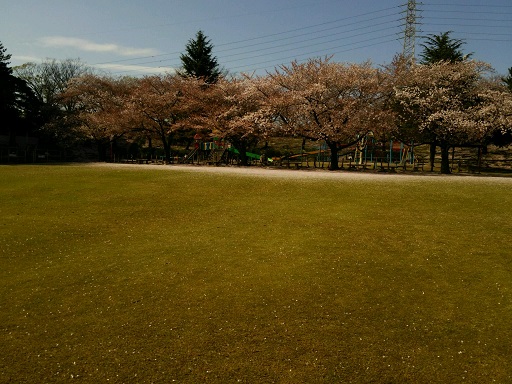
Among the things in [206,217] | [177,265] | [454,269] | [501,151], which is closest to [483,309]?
[454,269]

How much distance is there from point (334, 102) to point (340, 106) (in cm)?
63

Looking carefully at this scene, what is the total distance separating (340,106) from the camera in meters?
32.4

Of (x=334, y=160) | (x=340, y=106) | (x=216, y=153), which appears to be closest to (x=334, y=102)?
(x=340, y=106)

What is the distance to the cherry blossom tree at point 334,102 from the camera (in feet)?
102

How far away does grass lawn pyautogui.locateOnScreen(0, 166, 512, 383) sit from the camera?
17.1 feet

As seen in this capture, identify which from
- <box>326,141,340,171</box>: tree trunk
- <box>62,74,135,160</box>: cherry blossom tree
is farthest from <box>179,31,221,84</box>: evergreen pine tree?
<box>326,141,340,171</box>: tree trunk

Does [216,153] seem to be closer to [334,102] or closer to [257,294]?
[334,102]

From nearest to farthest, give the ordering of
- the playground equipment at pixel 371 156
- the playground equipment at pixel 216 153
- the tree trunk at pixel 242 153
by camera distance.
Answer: the playground equipment at pixel 371 156, the tree trunk at pixel 242 153, the playground equipment at pixel 216 153

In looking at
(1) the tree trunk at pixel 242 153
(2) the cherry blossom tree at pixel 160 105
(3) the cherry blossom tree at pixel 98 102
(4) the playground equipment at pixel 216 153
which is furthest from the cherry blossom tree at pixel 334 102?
(3) the cherry blossom tree at pixel 98 102

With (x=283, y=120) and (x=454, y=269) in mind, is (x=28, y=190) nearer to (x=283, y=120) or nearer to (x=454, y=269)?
(x=454, y=269)

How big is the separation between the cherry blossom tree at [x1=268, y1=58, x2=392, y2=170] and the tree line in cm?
9

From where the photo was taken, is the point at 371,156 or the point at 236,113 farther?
the point at 371,156

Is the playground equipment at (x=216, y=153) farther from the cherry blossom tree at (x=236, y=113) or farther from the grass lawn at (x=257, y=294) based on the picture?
the grass lawn at (x=257, y=294)

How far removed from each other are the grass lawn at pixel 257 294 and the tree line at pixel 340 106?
18551mm
